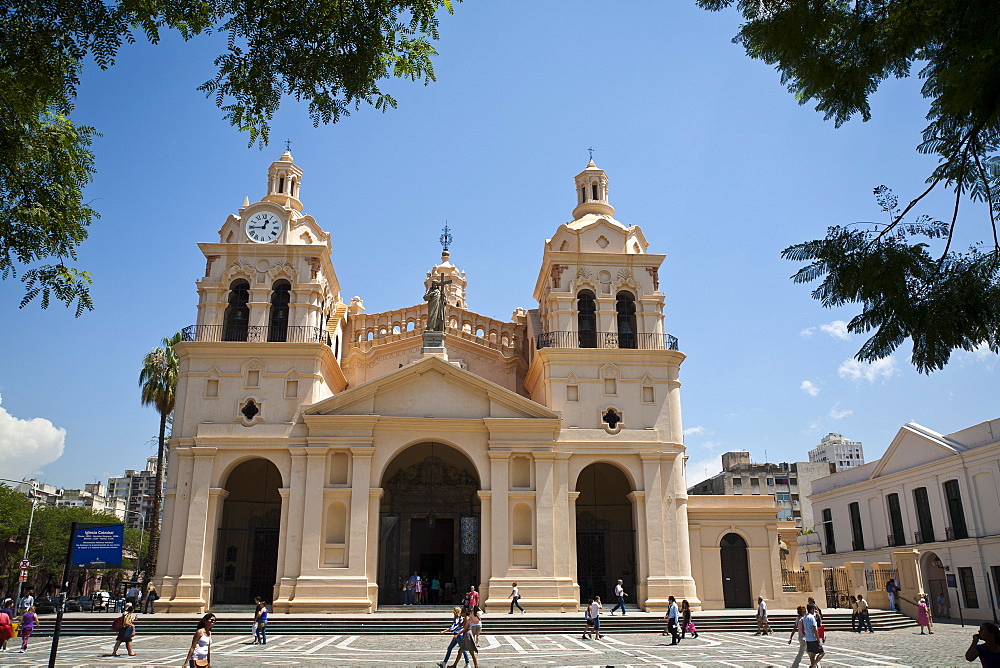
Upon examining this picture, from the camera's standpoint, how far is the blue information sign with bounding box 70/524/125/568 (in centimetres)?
1391

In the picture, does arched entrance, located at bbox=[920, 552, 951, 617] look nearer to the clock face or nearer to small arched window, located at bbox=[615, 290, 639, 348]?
small arched window, located at bbox=[615, 290, 639, 348]

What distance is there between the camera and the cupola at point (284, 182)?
1417 inches

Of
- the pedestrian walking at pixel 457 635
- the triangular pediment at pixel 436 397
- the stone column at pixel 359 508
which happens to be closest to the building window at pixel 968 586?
the triangular pediment at pixel 436 397

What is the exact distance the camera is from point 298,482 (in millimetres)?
29703

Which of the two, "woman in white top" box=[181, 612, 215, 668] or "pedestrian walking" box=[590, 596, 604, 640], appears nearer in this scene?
"woman in white top" box=[181, 612, 215, 668]

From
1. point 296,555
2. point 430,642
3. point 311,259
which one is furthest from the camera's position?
point 311,259

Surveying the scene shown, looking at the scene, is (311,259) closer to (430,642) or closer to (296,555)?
(296,555)

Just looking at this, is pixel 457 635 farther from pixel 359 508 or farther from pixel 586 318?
pixel 586 318

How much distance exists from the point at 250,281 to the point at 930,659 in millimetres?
27155

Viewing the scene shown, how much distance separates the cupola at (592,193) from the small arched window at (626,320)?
5154mm

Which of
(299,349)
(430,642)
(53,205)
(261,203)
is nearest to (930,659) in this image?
(430,642)

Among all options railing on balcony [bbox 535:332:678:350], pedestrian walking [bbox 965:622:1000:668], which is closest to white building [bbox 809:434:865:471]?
railing on balcony [bbox 535:332:678:350]

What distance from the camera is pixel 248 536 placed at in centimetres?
3219

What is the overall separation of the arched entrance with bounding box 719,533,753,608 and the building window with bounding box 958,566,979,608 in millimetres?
10148
